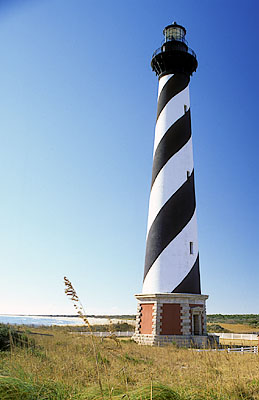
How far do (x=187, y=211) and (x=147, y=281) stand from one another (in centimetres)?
477

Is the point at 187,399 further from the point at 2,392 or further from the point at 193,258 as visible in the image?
the point at 193,258

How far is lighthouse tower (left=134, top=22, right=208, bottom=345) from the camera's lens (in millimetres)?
17672

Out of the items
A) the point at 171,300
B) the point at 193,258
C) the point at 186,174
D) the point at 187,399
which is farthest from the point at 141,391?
the point at 186,174

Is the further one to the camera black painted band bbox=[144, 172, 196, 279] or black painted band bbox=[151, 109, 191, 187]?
black painted band bbox=[151, 109, 191, 187]

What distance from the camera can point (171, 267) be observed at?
1839 cm

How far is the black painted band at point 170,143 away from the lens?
66.6ft

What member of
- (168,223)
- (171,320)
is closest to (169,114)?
(168,223)

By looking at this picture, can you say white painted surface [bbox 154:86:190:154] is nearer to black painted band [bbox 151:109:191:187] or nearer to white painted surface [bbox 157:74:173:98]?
black painted band [bbox 151:109:191:187]

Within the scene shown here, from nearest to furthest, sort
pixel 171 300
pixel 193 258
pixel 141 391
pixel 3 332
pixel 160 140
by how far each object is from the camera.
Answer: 1. pixel 141 391
2. pixel 3 332
3. pixel 171 300
4. pixel 193 258
5. pixel 160 140

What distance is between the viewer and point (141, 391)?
3.63 m

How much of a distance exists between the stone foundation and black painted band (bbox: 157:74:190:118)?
1188 cm

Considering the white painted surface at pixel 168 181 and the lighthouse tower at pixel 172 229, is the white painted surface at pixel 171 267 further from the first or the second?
the white painted surface at pixel 168 181

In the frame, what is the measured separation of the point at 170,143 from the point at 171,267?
7.65 meters

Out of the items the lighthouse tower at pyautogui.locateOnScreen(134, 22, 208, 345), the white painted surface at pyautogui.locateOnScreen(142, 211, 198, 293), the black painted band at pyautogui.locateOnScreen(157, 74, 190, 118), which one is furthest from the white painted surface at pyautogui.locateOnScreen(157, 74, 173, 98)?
the white painted surface at pyautogui.locateOnScreen(142, 211, 198, 293)
